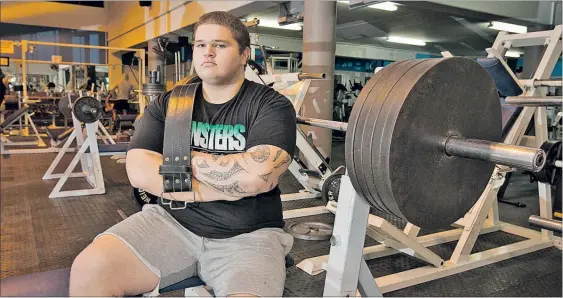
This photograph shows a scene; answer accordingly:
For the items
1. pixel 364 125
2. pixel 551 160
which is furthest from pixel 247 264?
pixel 551 160

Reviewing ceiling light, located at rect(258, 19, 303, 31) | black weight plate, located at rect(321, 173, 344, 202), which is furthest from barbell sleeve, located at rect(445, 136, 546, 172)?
ceiling light, located at rect(258, 19, 303, 31)

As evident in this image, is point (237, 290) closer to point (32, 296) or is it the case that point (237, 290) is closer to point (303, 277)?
point (32, 296)

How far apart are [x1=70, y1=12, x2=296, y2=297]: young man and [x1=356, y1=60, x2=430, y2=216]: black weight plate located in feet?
1.00

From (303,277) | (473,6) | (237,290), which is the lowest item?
(303,277)

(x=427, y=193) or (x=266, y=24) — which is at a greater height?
(x=266, y=24)

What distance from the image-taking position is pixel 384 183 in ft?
2.60

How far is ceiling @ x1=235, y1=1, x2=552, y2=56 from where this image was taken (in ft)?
17.8

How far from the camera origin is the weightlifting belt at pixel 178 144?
3.59 ft

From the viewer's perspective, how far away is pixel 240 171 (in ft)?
3.48

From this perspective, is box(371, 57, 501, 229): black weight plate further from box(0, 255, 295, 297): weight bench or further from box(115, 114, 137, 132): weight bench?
box(115, 114, 137, 132): weight bench

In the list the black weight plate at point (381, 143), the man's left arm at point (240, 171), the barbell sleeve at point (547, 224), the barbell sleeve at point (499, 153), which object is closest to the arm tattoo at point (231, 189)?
the man's left arm at point (240, 171)

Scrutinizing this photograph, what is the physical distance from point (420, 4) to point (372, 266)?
3.48 m

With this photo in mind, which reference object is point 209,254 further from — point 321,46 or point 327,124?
point 321,46

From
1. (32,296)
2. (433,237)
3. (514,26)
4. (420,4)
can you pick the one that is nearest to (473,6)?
(420,4)
